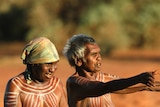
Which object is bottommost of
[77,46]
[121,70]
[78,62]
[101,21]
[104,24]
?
[121,70]

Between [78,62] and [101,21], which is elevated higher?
[101,21]

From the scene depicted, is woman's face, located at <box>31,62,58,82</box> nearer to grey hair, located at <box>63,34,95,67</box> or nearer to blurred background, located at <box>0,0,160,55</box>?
grey hair, located at <box>63,34,95,67</box>

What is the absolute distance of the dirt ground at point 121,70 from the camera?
1369 cm

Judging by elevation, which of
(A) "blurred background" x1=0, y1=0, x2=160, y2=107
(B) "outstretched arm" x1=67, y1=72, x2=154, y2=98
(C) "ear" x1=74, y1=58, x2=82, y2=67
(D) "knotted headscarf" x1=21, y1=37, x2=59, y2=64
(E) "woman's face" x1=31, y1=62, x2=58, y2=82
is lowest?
(B) "outstretched arm" x1=67, y1=72, x2=154, y2=98

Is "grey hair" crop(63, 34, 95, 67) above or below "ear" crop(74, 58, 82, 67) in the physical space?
above

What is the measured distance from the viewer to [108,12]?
29656 mm

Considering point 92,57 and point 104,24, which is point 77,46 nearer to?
point 92,57

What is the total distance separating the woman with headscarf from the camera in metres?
4.46

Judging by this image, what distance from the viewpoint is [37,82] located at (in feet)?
15.0

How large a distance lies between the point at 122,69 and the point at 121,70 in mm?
491

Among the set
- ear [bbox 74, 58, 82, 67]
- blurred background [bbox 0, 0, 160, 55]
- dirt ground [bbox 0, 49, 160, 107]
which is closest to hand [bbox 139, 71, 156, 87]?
ear [bbox 74, 58, 82, 67]

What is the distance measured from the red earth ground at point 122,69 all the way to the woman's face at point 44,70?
7801 mm

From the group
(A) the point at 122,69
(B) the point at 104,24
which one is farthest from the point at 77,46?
(B) the point at 104,24

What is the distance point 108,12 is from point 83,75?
24.5 metres
